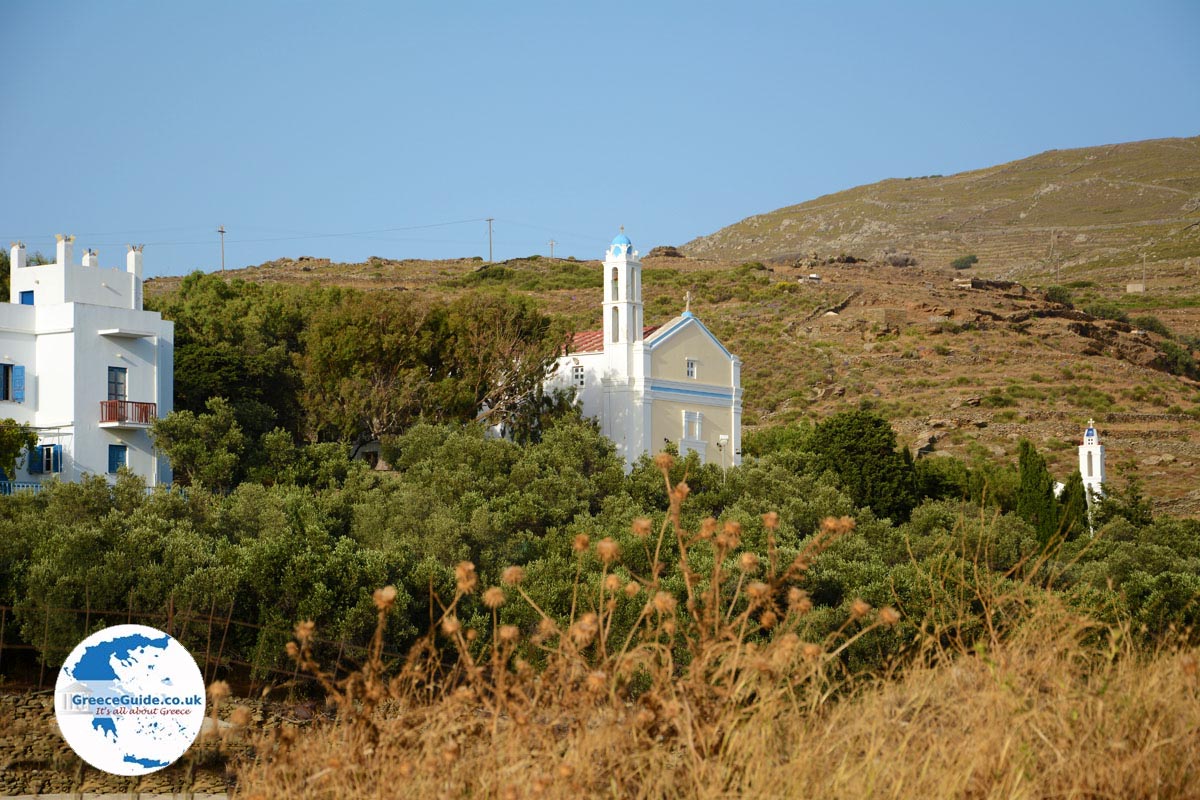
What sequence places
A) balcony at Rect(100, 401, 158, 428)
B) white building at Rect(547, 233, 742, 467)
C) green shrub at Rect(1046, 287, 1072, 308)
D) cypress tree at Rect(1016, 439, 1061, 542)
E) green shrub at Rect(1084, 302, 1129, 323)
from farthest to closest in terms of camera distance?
1. green shrub at Rect(1046, 287, 1072, 308)
2. green shrub at Rect(1084, 302, 1129, 323)
3. white building at Rect(547, 233, 742, 467)
4. cypress tree at Rect(1016, 439, 1061, 542)
5. balcony at Rect(100, 401, 158, 428)

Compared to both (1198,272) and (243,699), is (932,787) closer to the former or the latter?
(243,699)

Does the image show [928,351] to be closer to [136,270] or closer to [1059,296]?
[1059,296]

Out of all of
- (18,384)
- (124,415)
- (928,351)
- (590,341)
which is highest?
(928,351)

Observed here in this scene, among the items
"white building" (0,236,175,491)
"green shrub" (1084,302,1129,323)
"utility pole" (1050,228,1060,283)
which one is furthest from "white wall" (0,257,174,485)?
"utility pole" (1050,228,1060,283)

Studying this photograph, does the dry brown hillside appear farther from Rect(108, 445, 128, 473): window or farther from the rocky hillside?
Rect(108, 445, 128, 473): window

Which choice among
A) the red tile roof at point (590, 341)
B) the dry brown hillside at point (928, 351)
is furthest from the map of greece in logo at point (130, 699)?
the dry brown hillside at point (928, 351)

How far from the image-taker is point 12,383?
30953 mm

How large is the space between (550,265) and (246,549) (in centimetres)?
7642

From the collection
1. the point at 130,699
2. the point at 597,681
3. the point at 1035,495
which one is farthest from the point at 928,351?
the point at 597,681

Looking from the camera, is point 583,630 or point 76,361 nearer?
point 583,630

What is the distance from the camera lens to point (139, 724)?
11.7m

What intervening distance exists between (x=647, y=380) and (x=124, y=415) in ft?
46.1

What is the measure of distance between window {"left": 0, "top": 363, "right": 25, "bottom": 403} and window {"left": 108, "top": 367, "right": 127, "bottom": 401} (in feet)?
6.11

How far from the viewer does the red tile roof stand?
40750 millimetres
